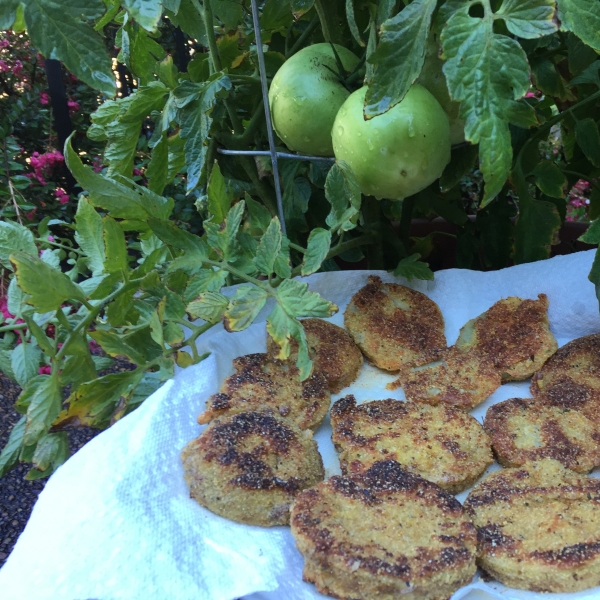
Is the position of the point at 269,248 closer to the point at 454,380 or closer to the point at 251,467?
the point at 251,467

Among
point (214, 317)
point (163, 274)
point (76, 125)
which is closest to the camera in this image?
point (214, 317)

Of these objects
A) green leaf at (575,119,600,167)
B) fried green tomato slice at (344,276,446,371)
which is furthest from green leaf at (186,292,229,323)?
green leaf at (575,119,600,167)

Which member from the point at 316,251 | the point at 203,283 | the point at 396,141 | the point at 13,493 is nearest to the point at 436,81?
the point at 396,141

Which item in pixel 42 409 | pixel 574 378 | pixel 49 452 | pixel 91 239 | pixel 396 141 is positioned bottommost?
pixel 574 378

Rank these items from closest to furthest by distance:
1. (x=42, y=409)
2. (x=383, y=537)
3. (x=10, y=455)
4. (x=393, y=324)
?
(x=383, y=537)
(x=42, y=409)
(x=10, y=455)
(x=393, y=324)

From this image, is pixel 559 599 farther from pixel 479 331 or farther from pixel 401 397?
pixel 479 331

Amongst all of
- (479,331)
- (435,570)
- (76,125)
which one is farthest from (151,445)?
(76,125)
